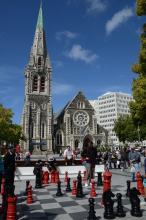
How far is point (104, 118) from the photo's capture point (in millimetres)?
102875

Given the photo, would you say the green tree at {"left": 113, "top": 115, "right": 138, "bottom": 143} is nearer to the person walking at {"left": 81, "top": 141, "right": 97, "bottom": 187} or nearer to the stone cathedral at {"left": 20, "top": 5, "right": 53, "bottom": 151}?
the stone cathedral at {"left": 20, "top": 5, "right": 53, "bottom": 151}

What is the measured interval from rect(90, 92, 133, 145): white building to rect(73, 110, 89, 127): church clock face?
5211cm

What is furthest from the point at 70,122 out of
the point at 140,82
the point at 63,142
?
the point at 140,82

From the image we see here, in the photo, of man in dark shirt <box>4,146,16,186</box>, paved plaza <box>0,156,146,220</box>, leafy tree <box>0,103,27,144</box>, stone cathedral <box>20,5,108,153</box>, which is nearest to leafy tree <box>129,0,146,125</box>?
paved plaza <box>0,156,146,220</box>

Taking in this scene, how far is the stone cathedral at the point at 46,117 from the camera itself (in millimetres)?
43312

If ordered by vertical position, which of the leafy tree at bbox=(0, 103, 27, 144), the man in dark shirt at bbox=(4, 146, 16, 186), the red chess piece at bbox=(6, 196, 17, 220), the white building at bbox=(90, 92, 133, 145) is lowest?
the red chess piece at bbox=(6, 196, 17, 220)

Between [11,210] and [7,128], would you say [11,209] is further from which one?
[7,128]

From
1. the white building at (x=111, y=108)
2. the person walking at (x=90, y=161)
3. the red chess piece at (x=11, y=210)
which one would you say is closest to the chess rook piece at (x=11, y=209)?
the red chess piece at (x=11, y=210)

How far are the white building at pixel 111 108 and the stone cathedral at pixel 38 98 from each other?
56440 mm

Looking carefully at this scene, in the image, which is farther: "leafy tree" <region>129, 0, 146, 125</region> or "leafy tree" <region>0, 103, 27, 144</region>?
"leafy tree" <region>0, 103, 27, 144</region>

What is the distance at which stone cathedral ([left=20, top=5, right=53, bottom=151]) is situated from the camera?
4309cm

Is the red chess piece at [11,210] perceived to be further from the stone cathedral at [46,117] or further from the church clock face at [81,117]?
the church clock face at [81,117]

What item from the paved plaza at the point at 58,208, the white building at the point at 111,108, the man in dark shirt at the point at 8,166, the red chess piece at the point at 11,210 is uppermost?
the white building at the point at 111,108

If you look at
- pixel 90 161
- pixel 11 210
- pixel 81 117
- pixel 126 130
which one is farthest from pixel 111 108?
pixel 11 210
